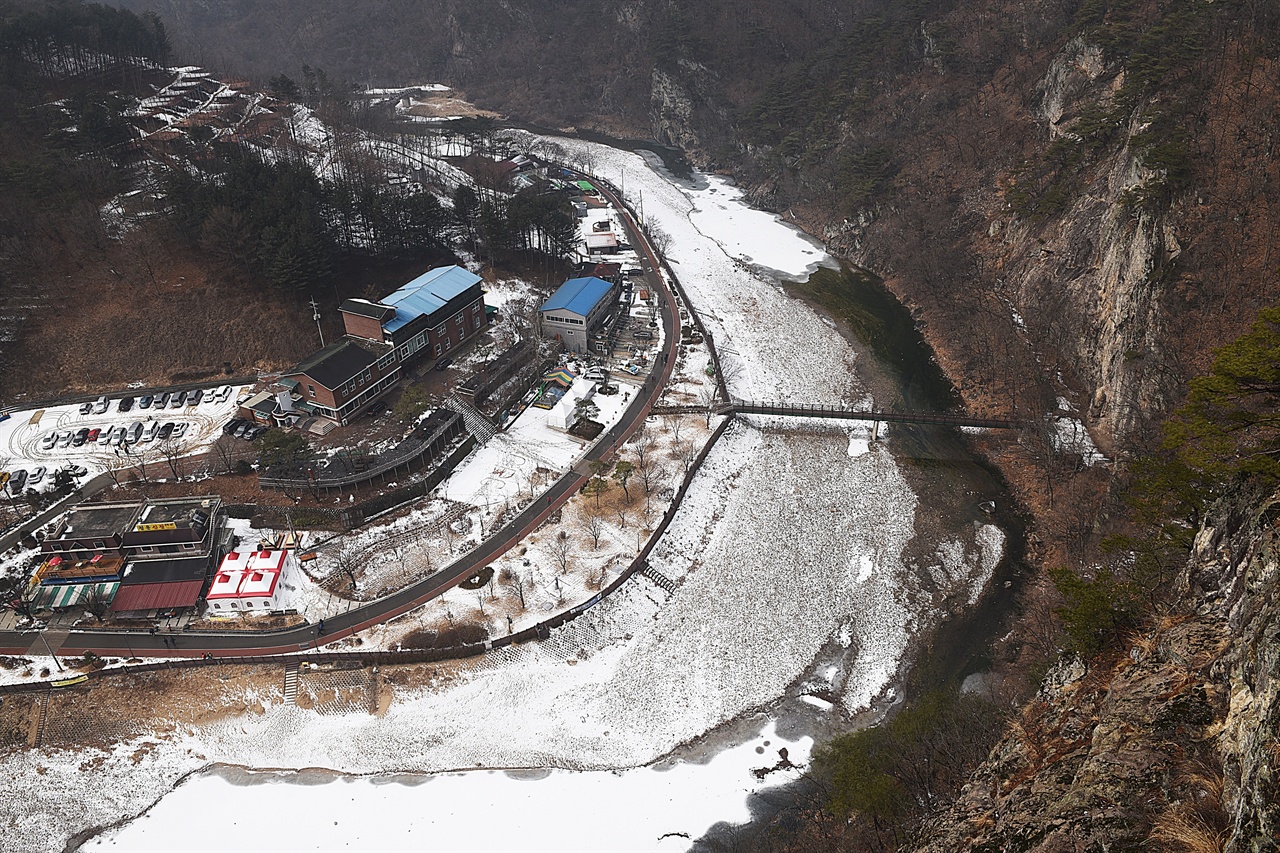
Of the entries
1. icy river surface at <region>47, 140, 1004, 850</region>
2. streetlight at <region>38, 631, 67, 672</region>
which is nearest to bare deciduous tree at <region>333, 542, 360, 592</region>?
icy river surface at <region>47, 140, 1004, 850</region>

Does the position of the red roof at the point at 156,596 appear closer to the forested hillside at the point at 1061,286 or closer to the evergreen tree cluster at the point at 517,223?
the forested hillside at the point at 1061,286

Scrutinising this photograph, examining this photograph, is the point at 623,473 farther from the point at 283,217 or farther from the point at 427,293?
the point at 283,217

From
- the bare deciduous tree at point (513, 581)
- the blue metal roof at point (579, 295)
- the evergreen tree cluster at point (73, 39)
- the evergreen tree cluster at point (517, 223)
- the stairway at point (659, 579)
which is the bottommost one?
the bare deciduous tree at point (513, 581)

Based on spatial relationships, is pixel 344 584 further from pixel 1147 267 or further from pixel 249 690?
pixel 1147 267

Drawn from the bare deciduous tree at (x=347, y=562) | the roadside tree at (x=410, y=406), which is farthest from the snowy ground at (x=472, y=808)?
the roadside tree at (x=410, y=406)

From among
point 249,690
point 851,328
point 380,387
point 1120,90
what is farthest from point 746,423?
point 1120,90

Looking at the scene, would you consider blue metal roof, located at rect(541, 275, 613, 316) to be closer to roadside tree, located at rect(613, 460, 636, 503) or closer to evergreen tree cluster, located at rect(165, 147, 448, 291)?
evergreen tree cluster, located at rect(165, 147, 448, 291)

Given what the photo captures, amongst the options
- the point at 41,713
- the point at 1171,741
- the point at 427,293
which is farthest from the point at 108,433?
the point at 1171,741
